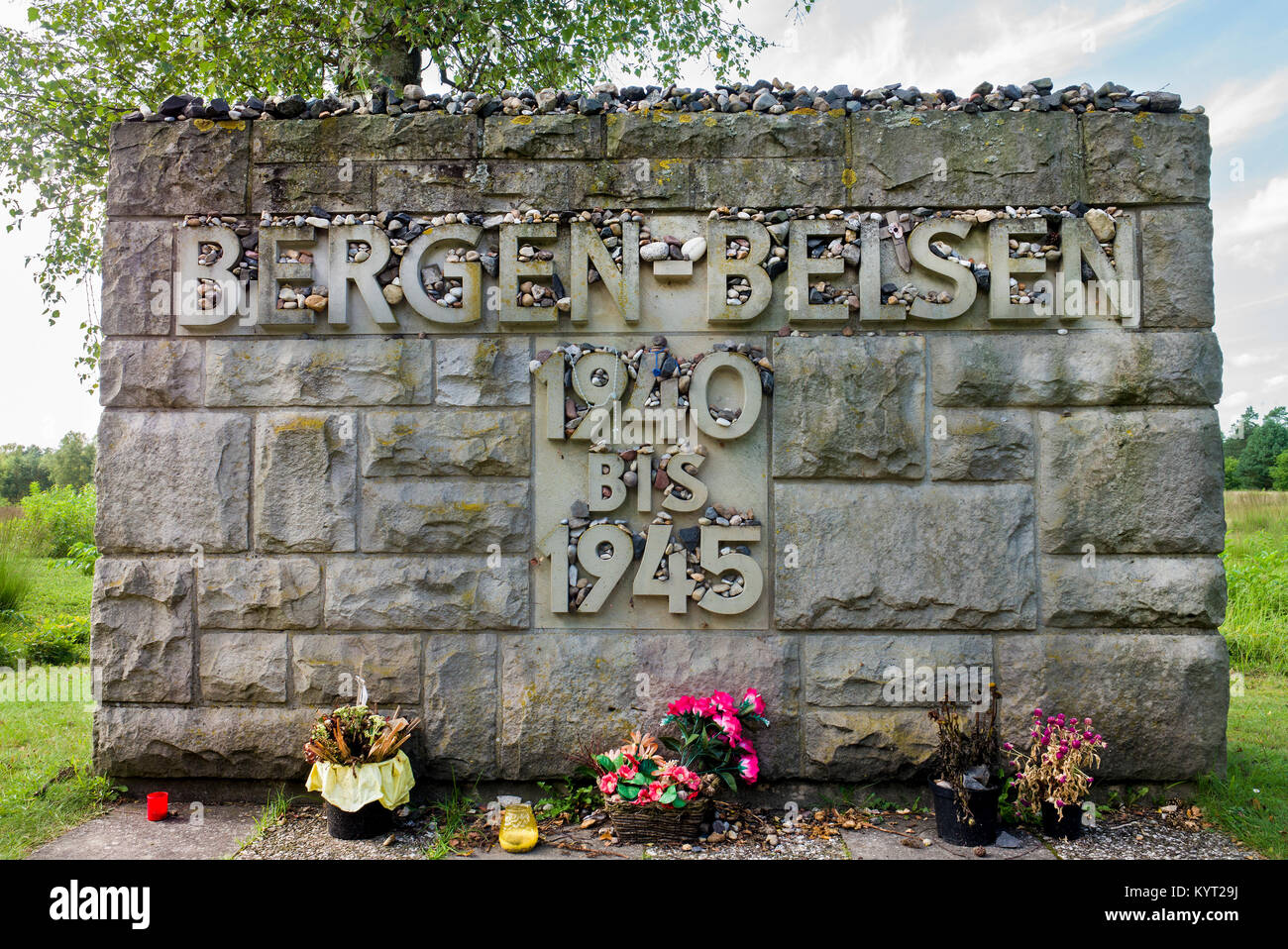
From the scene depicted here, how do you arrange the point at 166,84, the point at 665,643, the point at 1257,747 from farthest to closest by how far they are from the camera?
the point at 166,84, the point at 1257,747, the point at 665,643

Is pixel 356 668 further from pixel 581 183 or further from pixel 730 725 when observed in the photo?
pixel 581 183

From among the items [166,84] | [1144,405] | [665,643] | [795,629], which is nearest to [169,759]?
[665,643]

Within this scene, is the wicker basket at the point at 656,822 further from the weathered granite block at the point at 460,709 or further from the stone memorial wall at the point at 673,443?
the weathered granite block at the point at 460,709

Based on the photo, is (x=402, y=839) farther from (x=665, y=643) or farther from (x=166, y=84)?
(x=166, y=84)

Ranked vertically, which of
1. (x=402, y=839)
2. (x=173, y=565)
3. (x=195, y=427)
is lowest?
(x=402, y=839)

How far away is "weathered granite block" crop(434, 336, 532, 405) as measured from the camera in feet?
12.8

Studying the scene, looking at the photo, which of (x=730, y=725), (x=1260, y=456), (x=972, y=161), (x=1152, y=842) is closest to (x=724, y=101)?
(x=972, y=161)

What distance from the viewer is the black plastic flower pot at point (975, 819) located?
11.2 feet

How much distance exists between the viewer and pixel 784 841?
350cm

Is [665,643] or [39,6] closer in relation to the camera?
[665,643]

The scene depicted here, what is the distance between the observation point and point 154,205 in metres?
4.04

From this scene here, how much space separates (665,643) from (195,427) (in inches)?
98.9

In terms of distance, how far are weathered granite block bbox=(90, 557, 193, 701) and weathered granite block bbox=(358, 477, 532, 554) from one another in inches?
38.5

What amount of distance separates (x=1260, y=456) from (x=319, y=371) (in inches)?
1135
